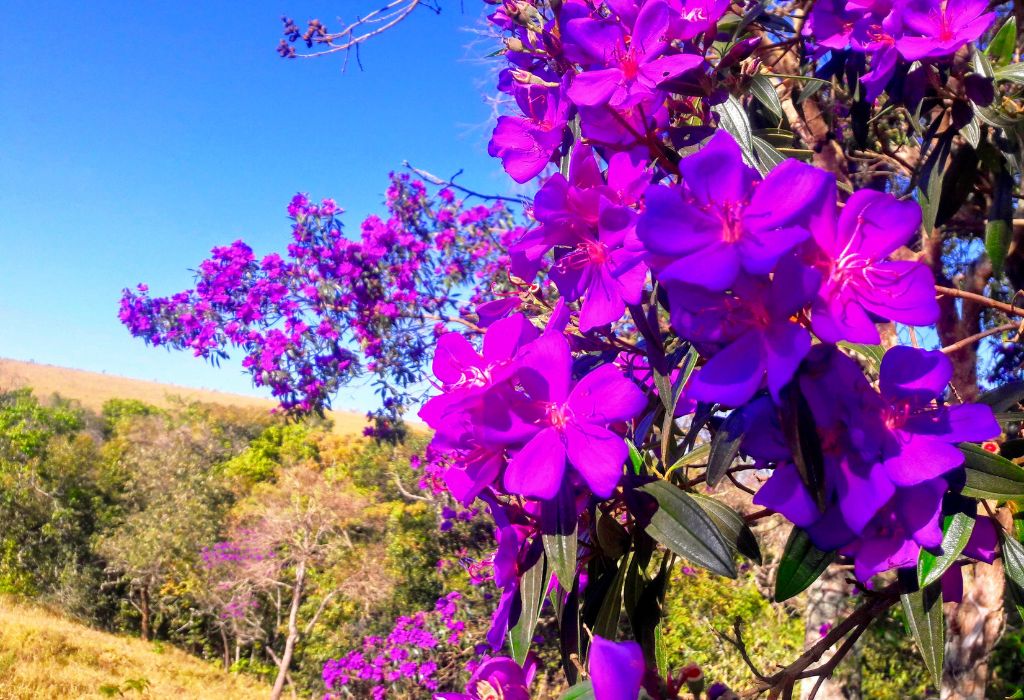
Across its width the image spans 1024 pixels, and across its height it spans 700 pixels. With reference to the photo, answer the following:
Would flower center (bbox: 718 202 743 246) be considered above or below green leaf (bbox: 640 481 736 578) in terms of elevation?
above

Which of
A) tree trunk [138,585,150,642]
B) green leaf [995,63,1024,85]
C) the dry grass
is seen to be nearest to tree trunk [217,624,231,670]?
the dry grass

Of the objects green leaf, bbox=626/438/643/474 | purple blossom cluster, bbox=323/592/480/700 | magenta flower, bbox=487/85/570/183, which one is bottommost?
purple blossom cluster, bbox=323/592/480/700

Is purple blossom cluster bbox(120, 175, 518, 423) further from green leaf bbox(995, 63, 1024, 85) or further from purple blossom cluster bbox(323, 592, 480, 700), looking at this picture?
green leaf bbox(995, 63, 1024, 85)

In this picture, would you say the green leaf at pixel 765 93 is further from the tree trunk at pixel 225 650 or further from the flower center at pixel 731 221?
the tree trunk at pixel 225 650

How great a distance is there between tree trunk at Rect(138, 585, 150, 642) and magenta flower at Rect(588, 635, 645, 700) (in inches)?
A: 489

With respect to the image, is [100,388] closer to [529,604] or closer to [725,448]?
[529,604]

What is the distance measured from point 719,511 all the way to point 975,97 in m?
0.59

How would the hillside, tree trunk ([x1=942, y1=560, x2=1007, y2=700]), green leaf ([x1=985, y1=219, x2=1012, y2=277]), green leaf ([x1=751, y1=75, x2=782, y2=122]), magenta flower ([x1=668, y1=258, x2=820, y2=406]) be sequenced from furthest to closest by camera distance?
the hillside < tree trunk ([x1=942, y1=560, x2=1007, y2=700]) < green leaf ([x1=985, y1=219, x2=1012, y2=277]) < green leaf ([x1=751, y1=75, x2=782, y2=122]) < magenta flower ([x1=668, y1=258, x2=820, y2=406])

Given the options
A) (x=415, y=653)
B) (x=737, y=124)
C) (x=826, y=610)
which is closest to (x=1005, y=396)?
(x=737, y=124)

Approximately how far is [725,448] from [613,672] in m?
0.18

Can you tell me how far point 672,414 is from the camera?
0.56 metres

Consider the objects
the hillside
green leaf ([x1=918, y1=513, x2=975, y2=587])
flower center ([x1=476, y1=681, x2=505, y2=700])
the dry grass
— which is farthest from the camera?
the hillside

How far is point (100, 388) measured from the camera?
29.7 meters

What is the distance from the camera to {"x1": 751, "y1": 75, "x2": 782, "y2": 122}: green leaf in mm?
719
